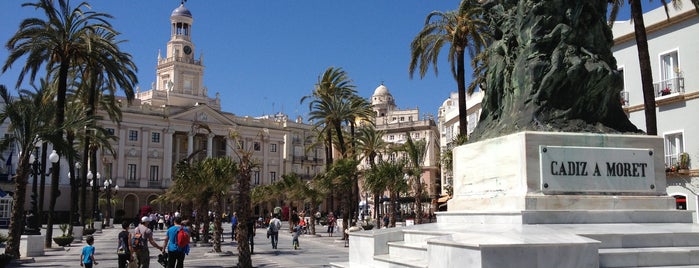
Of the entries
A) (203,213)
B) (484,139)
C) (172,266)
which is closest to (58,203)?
(203,213)

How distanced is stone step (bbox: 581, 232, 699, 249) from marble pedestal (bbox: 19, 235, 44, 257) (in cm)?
1925

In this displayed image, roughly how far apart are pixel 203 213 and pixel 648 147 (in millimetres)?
24646

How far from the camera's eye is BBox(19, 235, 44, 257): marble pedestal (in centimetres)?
2133

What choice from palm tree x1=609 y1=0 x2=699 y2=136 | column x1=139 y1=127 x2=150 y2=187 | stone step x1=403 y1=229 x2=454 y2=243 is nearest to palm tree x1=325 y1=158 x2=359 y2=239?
palm tree x1=609 y1=0 x2=699 y2=136

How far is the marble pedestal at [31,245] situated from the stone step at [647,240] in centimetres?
1925

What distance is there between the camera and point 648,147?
364 inches

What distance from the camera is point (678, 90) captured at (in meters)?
26.0

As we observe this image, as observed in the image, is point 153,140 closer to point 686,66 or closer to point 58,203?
point 58,203

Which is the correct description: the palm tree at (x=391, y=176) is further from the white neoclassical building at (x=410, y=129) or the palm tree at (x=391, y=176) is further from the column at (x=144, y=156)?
the column at (x=144, y=156)

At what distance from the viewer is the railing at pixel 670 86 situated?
2594 centimetres

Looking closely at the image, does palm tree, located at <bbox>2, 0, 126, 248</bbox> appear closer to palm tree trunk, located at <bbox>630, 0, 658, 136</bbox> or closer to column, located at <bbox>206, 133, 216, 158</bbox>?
palm tree trunk, located at <bbox>630, 0, 658, 136</bbox>

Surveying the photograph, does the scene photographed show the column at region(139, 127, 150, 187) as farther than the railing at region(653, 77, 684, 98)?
Yes

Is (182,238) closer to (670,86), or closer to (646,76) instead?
(646,76)

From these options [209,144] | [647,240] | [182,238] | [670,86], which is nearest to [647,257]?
[647,240]
